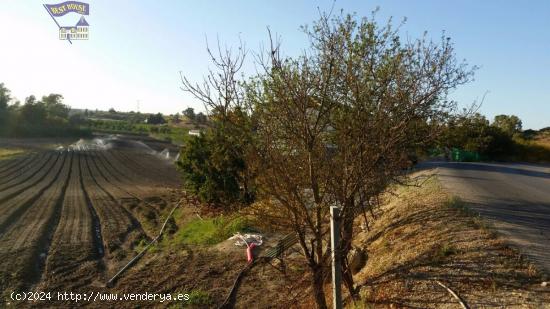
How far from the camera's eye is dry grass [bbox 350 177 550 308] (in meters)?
6.21

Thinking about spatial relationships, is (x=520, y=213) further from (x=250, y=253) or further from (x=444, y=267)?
(x=250, y=253)

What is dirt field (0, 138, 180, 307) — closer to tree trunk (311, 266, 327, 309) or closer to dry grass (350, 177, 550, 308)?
tree trunk (311, 266, 327, 309)

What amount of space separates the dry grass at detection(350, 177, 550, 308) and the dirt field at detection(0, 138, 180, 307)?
7346 millimetres

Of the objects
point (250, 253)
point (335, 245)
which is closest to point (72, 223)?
point (250, 253)

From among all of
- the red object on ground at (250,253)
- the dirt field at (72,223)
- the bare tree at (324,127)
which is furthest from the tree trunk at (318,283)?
the dirt field at (72,223)

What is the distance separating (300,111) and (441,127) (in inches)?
102

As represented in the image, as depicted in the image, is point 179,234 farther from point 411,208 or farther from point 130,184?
point 130,184

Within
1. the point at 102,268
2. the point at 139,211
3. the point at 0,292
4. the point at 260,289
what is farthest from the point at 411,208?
the point at 139,211

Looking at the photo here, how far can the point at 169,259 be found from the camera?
13336mm

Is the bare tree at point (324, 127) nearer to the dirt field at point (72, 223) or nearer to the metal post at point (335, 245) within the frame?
the metal post at point (335, 245)

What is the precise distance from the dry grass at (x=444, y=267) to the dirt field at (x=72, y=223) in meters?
7.35

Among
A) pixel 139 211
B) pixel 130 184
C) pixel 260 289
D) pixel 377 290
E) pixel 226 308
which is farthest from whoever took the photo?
pixel 130 184

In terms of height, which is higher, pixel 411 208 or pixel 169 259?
pixel 411 208

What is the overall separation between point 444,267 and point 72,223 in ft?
50.9
